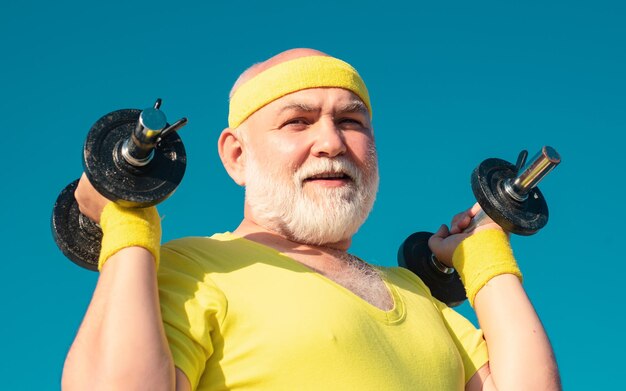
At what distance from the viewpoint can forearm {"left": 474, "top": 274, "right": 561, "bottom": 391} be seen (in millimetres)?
2943

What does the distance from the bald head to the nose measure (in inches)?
18.4

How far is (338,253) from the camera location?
128 inches

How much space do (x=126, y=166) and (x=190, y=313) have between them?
19.0 inches

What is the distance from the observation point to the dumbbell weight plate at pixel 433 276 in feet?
12.3

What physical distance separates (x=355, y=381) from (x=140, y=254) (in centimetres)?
75

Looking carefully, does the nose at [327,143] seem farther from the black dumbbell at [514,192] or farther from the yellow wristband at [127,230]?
the yellow wristband at [127,230]

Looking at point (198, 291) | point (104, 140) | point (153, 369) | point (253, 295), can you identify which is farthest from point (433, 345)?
point (104, 140)

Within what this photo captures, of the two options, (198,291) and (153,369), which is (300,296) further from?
(153,369)

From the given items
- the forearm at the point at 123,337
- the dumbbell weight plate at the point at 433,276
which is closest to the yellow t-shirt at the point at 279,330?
the forearm at the point at 123,337

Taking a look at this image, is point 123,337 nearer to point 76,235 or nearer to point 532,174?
point 76,235

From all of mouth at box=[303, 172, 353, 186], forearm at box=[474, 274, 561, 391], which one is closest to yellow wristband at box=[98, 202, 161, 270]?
mouth at box=[303, 172, 353, 186]

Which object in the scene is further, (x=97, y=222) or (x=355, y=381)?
(x=97, y=222)

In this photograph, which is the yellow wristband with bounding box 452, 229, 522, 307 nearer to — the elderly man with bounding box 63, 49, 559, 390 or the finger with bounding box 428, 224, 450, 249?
the elderly man with bounding box 63, 49, 559, 390

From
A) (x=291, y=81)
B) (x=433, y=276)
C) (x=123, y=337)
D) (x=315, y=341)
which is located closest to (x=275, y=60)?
(x=291, y=81)
